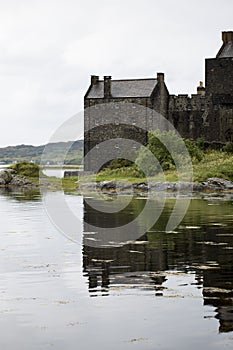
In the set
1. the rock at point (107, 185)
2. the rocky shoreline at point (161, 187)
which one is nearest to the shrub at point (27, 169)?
the rocky shoreline at point (161, 187)

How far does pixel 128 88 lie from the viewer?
8000 cm

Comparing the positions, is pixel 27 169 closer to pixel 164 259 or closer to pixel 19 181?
pixel 19 181

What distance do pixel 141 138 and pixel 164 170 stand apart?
13.4m

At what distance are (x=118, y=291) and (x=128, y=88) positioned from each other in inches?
2557

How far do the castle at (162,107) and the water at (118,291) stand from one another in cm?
5146

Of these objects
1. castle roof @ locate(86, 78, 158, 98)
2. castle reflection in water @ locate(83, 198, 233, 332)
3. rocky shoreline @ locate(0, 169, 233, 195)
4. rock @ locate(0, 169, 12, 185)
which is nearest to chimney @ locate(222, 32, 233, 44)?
castle roof @ locate(86, 78, 158, 98)

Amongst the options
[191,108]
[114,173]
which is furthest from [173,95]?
[114,173]

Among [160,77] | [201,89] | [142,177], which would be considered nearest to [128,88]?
[160,77]

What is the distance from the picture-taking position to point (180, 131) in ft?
269

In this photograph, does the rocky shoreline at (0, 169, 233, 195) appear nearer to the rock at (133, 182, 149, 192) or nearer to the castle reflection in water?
the rock at (133, 182, 149, 192)

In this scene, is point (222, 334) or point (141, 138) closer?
point (222, 334)

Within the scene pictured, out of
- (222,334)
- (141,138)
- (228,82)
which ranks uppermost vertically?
(228,82)

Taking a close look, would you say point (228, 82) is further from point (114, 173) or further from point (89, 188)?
point (89, 188)

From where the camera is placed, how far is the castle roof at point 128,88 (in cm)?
7919
